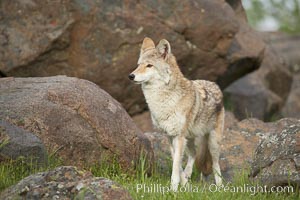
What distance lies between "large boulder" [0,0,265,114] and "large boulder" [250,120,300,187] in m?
5.13

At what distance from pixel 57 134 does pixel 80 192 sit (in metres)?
2.60

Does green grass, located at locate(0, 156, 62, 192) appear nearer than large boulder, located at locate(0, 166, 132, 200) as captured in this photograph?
No

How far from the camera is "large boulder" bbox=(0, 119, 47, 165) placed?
7.86 metres

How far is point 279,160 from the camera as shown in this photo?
7680 millimetres

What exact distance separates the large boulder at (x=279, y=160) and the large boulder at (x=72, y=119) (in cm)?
204

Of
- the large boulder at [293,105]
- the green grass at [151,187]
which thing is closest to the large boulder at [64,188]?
the green grass at [151,187]

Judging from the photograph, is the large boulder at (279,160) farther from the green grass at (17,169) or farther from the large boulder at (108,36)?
the large boulder at (108,36)

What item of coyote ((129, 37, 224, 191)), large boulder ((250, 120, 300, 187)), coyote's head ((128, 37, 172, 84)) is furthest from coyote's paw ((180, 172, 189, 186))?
large boulder ((250, 120, 300, 187))

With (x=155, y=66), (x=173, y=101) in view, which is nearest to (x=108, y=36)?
(x=155, y=66)

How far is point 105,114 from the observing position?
9.32 meters

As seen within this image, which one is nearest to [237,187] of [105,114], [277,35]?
[105,114]

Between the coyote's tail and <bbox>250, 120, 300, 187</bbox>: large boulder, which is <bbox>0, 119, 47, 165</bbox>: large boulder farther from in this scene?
the coyote's tail

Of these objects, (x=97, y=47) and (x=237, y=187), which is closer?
(x=237, y=187)

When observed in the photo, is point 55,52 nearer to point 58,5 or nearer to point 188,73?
point 58,5
